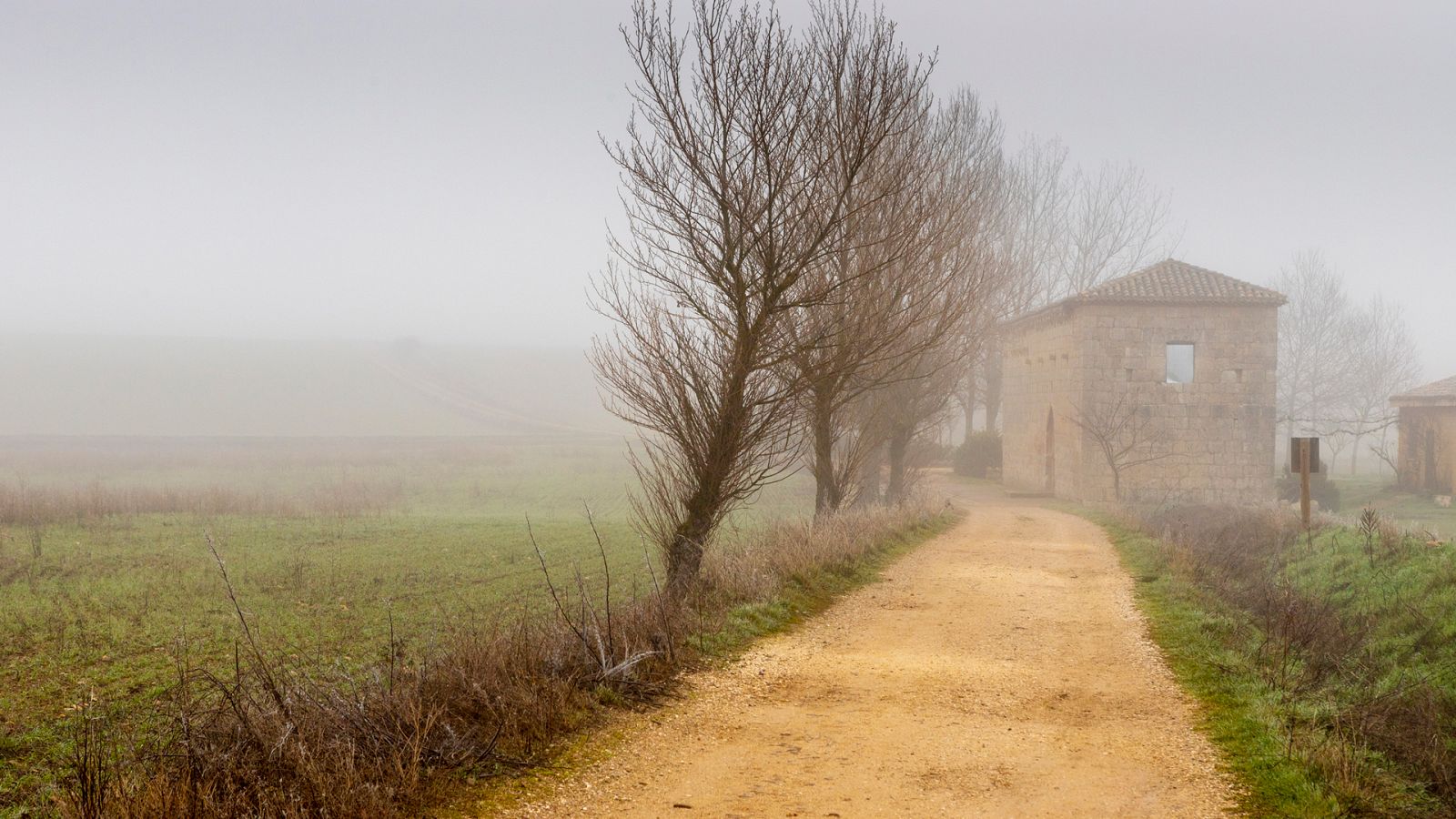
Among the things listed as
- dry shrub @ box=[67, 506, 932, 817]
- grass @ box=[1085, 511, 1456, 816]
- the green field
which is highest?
dry shrub @ box=[67, 506, 932, 817]

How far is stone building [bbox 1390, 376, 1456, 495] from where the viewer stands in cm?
2900

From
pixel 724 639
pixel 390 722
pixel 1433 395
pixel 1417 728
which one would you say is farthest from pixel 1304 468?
pixel 1433 395

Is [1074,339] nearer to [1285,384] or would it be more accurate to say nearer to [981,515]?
[981,515]

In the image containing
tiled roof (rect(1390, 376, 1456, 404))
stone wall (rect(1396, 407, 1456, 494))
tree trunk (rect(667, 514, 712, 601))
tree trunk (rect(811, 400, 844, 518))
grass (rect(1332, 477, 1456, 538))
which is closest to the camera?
tree trunk (rect(667, 514, 712, 601))

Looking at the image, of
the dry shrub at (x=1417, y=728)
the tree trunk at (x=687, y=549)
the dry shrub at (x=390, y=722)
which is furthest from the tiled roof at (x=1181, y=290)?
the dry shrub at (x=390, y=722)

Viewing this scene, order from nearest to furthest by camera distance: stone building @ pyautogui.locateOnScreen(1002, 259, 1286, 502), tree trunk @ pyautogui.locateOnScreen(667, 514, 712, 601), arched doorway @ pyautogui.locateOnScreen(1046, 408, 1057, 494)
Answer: tree trunk @ pyautogui.locateOnScreen(667, 514, 712, 601), stone building @ pyautogui.locateOnScreen(1002, 259, 1286, 502), arched doorway @ pyautogui.locateOnScreen(1046, 408, 1057, 494)

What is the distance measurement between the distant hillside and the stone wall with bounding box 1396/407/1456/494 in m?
52.2

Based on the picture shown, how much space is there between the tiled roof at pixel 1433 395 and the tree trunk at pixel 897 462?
18.1 meters

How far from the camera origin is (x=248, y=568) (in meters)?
15.2

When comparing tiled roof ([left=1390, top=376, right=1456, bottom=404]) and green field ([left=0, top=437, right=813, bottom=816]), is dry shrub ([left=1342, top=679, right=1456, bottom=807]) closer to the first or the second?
green field ([left=0, top=437, right=813, bottom=816])

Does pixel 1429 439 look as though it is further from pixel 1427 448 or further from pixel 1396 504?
pixel 1396 504

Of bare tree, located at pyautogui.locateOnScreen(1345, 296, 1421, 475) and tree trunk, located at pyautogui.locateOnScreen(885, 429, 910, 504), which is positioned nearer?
tree trunk, located at pyautogui.locateOnScreen(885, 429, 910, 504)

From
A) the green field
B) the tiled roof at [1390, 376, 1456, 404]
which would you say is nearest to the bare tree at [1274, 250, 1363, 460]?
the tiled roof at [1390, 376, 1456, 404]

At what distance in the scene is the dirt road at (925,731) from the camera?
17.3 ft
